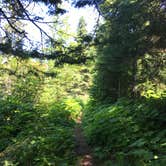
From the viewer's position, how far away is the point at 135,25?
14117 mm

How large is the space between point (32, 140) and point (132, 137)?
118 inches

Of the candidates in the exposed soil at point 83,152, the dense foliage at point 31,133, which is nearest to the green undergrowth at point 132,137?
the exposed soil at point 83,152

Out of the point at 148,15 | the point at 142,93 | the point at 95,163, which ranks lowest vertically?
the point at 95,163

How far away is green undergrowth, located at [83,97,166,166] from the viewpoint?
701cm

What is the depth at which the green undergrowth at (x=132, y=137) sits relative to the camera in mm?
7012

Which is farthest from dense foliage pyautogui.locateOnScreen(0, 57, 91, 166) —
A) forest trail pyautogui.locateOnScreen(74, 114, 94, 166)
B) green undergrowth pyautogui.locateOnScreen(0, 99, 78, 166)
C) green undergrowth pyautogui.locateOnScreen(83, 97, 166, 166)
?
green undergrowth pyautogui.locateOnScreen(83, 97, 166, 166)

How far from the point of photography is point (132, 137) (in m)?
8.70

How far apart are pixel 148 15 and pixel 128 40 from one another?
5.26 feet

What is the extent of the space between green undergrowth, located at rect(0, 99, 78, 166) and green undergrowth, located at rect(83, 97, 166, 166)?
3.03ft

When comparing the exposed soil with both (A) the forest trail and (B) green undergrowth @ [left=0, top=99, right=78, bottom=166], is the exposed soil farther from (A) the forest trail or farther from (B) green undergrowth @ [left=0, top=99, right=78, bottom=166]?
(B) green undergrowth @ [left=0, top=99, right=78, bottom=166]

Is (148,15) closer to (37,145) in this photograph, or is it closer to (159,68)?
(159,68)

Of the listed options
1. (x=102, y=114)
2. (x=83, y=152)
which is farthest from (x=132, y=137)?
(x=102, y=114)

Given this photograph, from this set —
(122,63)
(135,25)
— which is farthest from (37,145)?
(122,63)

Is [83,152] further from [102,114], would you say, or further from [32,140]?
[102,114]
